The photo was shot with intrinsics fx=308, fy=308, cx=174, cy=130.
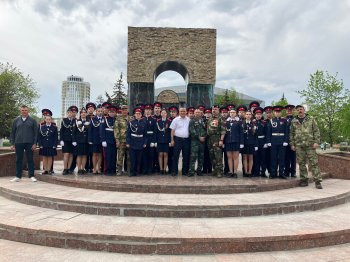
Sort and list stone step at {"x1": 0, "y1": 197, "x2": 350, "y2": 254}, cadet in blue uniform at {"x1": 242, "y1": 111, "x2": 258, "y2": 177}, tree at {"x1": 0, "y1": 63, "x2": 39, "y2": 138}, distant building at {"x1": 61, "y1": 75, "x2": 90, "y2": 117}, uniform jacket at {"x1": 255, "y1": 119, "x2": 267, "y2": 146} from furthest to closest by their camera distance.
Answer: distant building at {"x1": 61, "y1": 75, "x2": 90, "y2": 117} < tree at {"x1": 0, "y1": 63, "x2": 39, "y2": 138} < uniform jacket at {"x1": 255, "y1": 119, "x2": 267, "y2": 146} < cadet in blue uniform at {"x1": 242, "y1": 111, "x2": 258, "y2": 177} < stone step at {"x1": 0, "y1": 197, "x2": 350, "y2": 254}

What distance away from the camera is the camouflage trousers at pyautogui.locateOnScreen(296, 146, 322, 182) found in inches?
292

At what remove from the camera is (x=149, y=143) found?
26.9 ft

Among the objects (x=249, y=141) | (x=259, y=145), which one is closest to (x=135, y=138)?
(x=249, y=141)

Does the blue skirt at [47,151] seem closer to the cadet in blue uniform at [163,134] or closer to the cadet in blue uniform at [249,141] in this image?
the cadet in blue uniform at [163,134]

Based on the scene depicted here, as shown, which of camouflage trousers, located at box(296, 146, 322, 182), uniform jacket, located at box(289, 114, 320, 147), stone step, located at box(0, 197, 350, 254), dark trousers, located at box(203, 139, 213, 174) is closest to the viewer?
stone step, located at box(0, 197, 350, 254)

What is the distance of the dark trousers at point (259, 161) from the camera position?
8.20m

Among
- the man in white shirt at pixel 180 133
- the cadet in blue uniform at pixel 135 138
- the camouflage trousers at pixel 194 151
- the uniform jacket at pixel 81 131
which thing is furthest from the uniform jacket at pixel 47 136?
the camouflage trousers at pixel 194 151

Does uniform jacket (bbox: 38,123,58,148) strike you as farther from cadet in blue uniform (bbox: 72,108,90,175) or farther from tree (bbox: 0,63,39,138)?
tree (bbox: 0,63,39,138)

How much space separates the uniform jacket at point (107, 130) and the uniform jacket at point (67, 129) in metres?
0.86

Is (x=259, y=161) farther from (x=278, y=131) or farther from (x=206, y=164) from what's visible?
(x=206, y=164)

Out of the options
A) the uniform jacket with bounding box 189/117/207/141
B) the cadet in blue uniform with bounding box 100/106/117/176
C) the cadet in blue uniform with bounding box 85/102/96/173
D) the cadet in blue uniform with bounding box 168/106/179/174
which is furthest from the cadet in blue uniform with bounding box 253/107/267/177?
the cadet in blue uniform with bounding box 85/102/96/173

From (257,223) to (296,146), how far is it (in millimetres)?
3471

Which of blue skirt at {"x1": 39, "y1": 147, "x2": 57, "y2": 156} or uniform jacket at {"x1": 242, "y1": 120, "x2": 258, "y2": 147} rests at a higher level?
uniform jacket at {"x1": 242, "y1": 120, "x2": 258, "y2": 147}

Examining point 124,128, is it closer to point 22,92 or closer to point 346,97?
point 346,97
